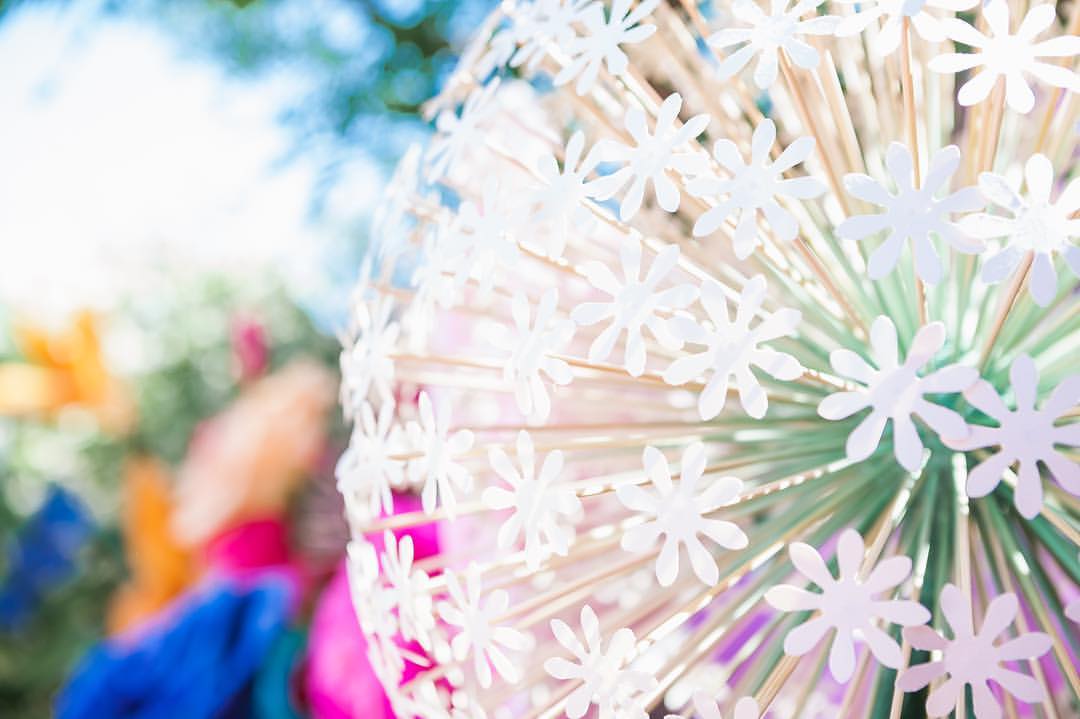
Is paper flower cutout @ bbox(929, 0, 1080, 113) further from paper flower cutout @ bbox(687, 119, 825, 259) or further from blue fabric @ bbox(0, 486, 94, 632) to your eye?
blue fabric @ bbox(0, 486, 94, 632)

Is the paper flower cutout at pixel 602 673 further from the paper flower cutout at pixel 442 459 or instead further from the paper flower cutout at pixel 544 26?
the paper flower cutout at pixel 544 26

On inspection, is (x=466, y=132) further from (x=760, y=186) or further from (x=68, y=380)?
(x=68, y=380)

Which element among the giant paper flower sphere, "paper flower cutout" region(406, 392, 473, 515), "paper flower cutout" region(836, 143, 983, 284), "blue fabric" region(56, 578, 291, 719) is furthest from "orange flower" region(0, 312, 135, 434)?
"paper flower cutout" region(836, 143, 983, 284)

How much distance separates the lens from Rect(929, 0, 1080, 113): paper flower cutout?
0.74ft

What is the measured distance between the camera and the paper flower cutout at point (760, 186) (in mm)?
232

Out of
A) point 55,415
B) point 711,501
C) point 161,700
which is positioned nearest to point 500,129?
point 711,501

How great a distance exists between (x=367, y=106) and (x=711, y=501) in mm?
463

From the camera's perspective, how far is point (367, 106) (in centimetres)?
65

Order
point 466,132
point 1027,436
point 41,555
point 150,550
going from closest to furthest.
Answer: point 1027,436 → point 466,132 → point 150,550 → point 41,555

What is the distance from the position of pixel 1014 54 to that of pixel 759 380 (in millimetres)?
113

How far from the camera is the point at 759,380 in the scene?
1.02 ft

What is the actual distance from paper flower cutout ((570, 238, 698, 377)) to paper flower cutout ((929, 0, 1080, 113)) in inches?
2.7

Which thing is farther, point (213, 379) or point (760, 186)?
point (213, 379)

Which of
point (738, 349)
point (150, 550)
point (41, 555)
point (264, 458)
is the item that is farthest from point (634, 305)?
point (41, 555)
